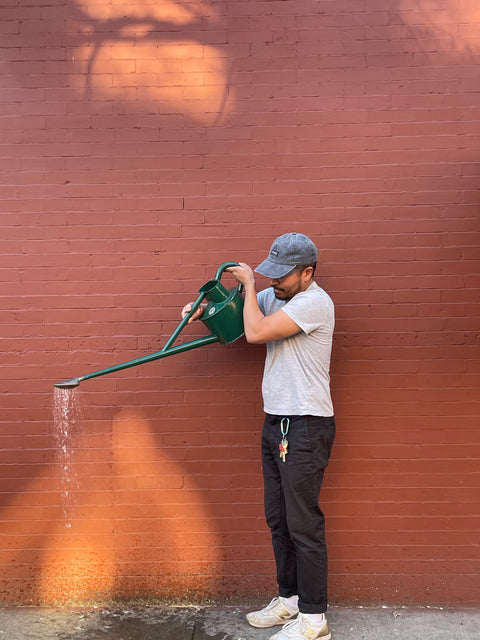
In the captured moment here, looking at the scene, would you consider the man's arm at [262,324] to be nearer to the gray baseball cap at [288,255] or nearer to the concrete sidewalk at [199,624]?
the gray baseball cap at [288,255]

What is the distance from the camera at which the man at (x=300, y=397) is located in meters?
3.21

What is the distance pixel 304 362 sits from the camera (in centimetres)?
325

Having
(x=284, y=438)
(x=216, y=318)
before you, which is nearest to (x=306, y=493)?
(x=284, y=438)

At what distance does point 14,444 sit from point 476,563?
8.44 feet

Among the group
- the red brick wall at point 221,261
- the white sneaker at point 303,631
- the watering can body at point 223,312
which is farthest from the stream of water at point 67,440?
the white sneaker at point 303,631

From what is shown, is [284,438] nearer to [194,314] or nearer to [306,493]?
[306,493]

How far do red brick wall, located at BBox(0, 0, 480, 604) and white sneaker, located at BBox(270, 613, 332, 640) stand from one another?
42cm

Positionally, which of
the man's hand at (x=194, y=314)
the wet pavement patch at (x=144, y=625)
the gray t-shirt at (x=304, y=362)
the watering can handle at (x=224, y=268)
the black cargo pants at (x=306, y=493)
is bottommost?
the wet pavement patch at (x=144, y=625)

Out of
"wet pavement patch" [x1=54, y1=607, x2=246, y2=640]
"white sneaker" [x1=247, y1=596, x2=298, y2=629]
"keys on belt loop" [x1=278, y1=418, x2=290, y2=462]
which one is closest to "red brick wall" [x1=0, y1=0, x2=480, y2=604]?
"wet pavement patch" [x1=54, y1=607, x2=246, y2=640]

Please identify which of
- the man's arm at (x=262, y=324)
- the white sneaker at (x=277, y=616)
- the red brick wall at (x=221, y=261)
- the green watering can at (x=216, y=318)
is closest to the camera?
the man's arm at (x=262, y=324)

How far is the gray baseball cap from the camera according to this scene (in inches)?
126

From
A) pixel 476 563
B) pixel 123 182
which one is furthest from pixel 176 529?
pixel 123 182

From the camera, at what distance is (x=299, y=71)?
364 cm

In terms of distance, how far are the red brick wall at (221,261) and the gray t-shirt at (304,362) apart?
41 centimetres
